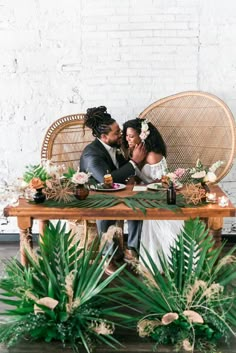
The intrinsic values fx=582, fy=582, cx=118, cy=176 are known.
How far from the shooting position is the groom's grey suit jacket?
13.4 feet

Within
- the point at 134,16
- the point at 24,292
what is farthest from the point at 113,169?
the point at 24,292

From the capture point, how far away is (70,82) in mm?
4820

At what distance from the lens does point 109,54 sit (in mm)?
4777

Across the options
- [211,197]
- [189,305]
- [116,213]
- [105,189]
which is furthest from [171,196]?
[189,305]

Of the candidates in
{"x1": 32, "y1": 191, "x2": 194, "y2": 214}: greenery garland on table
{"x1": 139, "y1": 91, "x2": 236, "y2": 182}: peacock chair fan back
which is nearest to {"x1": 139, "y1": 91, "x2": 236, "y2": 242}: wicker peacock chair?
{"x1": 139, "y1": 91, "x2": 236, "y2": 182}: peacock chair fan back

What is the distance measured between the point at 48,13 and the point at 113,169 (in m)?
1.45

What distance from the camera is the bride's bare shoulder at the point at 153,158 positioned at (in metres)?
4.36

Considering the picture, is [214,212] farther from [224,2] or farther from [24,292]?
[224,2]

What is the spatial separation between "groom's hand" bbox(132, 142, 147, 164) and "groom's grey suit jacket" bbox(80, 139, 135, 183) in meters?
0.09

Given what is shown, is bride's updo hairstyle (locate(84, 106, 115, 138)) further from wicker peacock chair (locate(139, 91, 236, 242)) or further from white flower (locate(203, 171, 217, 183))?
white flower (locate(203, 171, 217, 183))

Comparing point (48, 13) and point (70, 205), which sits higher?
point (48, 13)

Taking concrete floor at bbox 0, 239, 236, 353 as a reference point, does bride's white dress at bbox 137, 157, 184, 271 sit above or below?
above

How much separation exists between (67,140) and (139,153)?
69cm

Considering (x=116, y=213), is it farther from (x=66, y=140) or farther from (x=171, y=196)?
(x=66, y=140)
